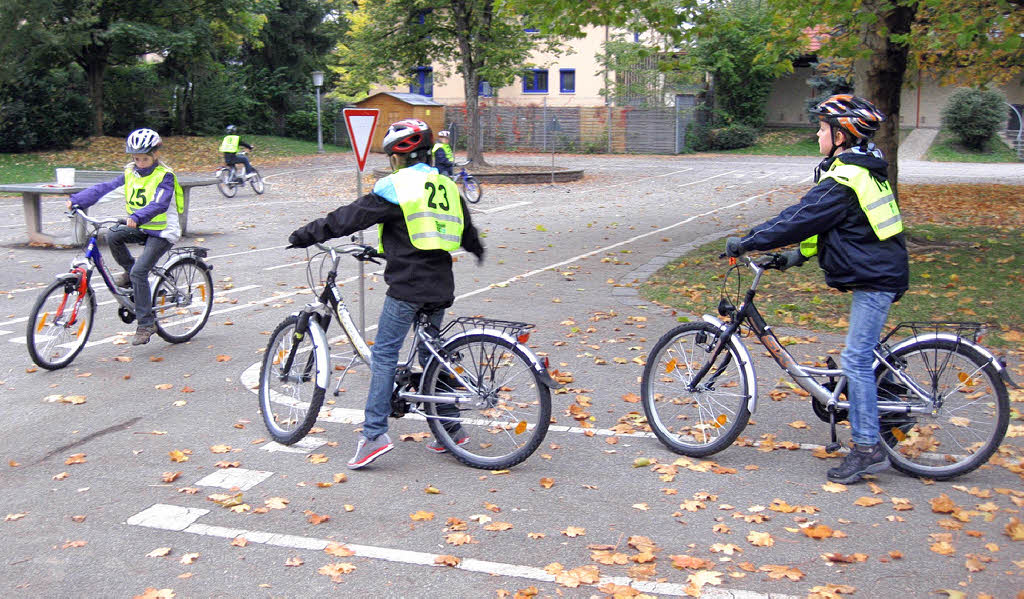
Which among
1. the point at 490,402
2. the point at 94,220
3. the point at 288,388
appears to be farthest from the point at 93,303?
the point at 490,402

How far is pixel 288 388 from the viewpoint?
559 centimetres

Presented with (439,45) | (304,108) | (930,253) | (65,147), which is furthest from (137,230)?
(304,108)

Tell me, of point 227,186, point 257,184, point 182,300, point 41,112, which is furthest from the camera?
point 41,112

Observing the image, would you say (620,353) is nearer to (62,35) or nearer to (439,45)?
(439,45)

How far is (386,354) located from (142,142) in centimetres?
378

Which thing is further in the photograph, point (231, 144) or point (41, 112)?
point (41, 112)

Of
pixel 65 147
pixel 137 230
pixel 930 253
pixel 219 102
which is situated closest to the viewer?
pixel 137 230

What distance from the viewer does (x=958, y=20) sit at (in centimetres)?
921

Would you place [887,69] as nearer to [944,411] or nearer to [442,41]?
[944,411]

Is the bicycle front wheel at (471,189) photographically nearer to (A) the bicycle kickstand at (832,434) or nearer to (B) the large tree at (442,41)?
(B) the large tree at (442,41)

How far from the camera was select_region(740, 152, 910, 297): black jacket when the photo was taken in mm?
4711

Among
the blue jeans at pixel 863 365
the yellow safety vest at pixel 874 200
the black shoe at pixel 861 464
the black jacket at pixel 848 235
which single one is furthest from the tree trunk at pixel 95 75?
the black shoe at pixel 861 464

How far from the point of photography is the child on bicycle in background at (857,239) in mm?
4707

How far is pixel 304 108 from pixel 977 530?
155 feet
